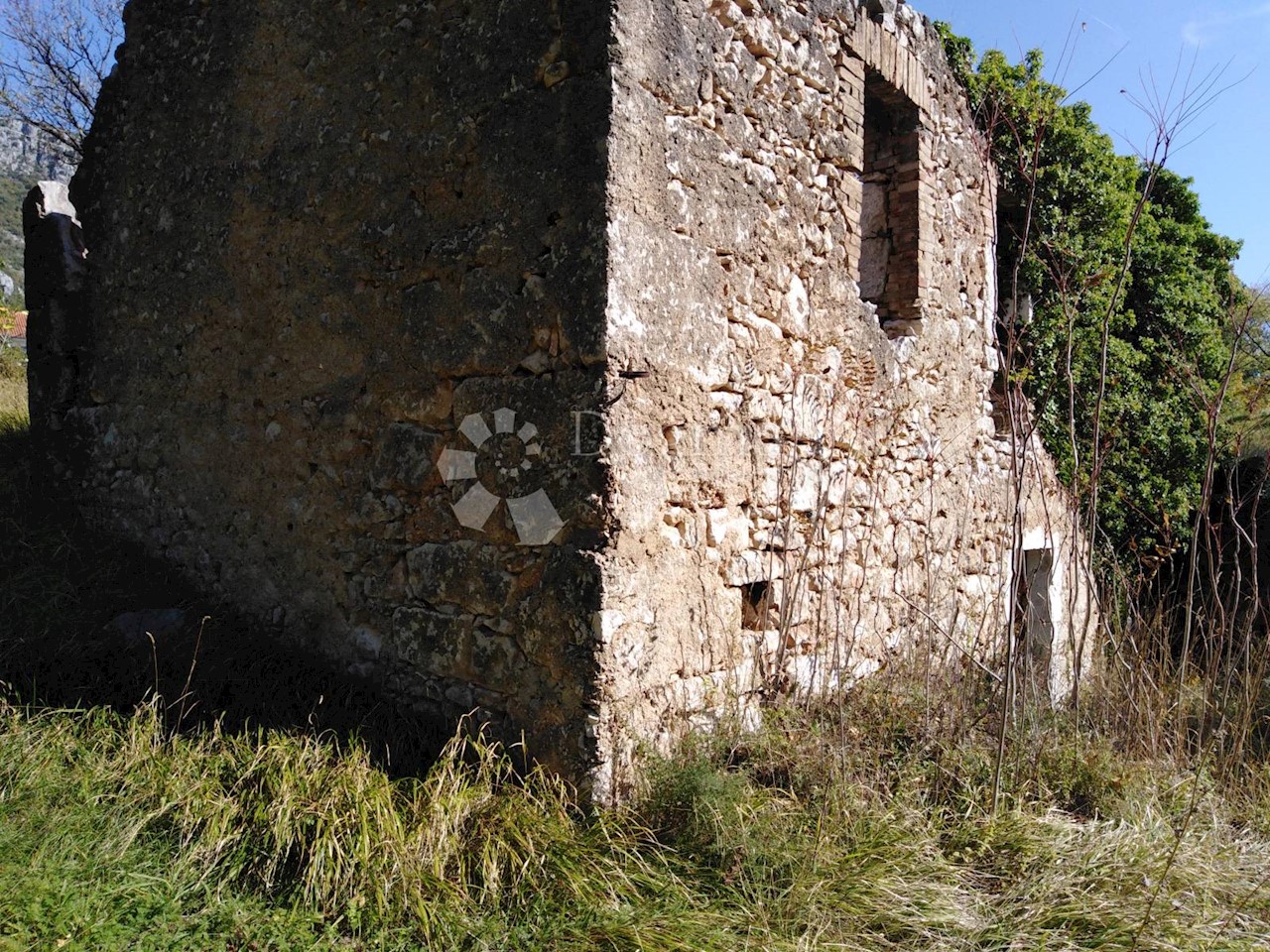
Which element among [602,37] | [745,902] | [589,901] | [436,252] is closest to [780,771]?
[745,902]

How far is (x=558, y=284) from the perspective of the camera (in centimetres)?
321

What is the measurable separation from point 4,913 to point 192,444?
258 centimetres

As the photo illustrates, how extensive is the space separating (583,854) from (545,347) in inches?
65.9

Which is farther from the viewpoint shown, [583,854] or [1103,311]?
[1103,311]

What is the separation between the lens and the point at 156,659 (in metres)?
3.74

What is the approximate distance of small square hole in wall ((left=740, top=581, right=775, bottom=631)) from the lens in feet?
12.5

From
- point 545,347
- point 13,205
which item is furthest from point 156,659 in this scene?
point 13,205

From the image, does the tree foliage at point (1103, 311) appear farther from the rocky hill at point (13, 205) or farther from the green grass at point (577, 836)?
the rocky hill at point (13, 205)

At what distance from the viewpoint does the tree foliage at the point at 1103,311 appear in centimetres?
630

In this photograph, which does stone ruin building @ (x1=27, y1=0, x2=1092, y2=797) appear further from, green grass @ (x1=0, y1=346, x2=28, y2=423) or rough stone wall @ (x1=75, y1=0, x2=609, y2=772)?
green grass @ (x1=0, y1=346, x2=28, y2=423)

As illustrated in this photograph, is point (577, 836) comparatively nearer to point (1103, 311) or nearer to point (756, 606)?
point (756, 606)

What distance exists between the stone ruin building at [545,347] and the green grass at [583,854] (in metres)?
0.33

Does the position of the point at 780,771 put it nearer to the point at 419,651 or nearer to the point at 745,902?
the point at 745,902

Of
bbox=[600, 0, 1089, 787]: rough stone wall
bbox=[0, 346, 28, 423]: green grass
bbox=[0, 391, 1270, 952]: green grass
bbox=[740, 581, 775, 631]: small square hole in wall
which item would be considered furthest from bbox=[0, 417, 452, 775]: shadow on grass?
bbox=[0, 346, 28, 423]: green grass
